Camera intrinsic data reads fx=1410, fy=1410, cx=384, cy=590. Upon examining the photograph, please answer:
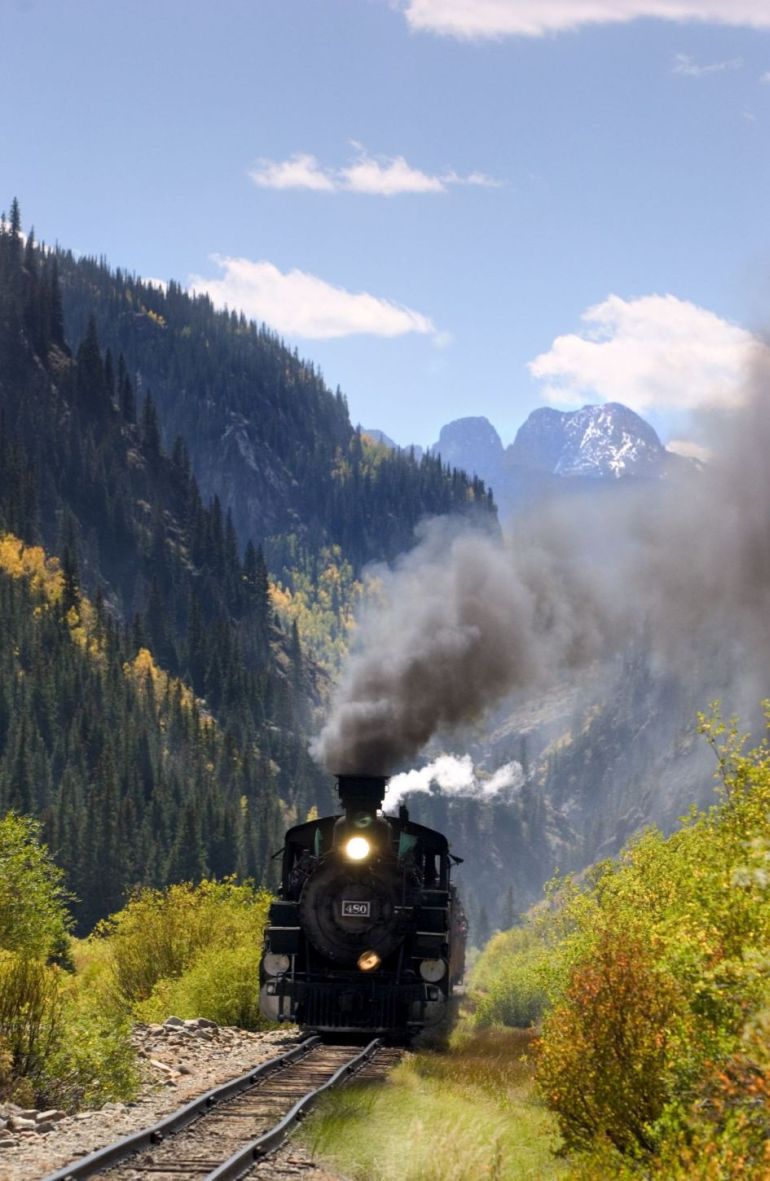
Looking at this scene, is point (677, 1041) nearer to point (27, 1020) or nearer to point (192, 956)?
point (27, 1020)

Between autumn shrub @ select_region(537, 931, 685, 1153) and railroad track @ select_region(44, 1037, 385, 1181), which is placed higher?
autumn shrub @ select_region(537, 931, 685, 1153)

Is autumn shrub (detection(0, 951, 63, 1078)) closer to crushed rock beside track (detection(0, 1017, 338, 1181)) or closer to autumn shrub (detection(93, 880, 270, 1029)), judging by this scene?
crushed rock beside track (detection(0, 1017, 338, 1181))

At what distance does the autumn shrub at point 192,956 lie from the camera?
1219 inches

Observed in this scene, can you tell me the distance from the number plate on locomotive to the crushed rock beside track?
2570 millimetres

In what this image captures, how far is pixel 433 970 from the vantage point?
2564cm

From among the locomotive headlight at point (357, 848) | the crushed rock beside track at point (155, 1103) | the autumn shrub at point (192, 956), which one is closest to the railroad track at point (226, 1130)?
the crushed rock beside track at point (155, 1103)

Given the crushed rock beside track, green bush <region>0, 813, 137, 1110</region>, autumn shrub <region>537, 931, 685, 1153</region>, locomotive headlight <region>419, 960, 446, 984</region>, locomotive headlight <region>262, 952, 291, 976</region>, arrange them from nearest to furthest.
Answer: the crushed rock beside track < autumn shrub <region>537, 931, 685, 1153</region> < green bush <region>0, 813, 137, 1110</region> < locomotive headlight <region>419, 960, 446, 984</region> < locomotive headlight <region>262, 952, 291, 976</region>

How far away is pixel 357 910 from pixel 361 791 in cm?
233

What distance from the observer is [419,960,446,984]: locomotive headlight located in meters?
25.6

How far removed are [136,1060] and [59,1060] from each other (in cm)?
258

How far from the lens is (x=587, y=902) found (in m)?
37.8

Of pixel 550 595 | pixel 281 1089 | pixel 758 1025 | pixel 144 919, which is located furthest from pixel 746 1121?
pixel 550 595

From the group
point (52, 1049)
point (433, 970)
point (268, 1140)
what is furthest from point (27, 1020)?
point (433, 970)

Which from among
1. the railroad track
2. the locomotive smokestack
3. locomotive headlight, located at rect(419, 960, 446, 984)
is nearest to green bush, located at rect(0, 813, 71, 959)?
the locomotive smokestack
